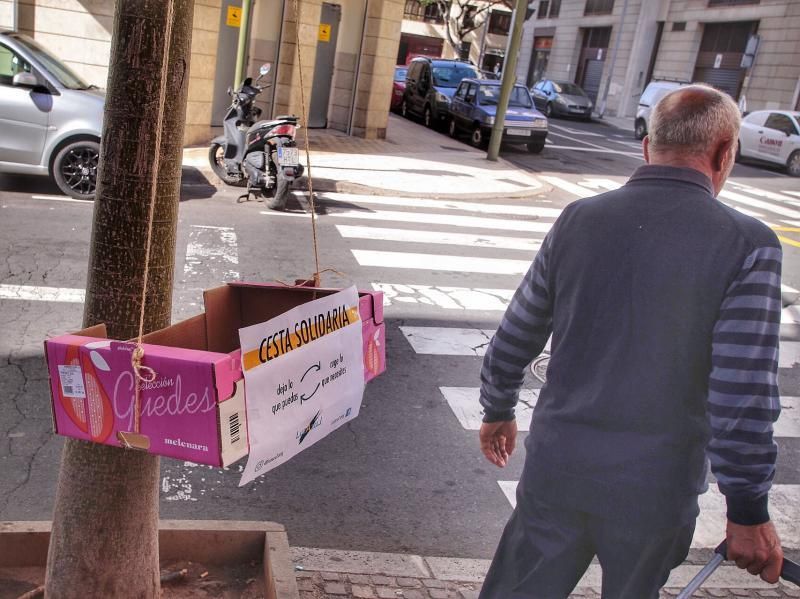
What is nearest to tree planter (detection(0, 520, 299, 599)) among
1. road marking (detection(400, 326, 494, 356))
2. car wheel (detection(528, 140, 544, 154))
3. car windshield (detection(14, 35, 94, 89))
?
road marking (detection(400, 326, 494, 356))

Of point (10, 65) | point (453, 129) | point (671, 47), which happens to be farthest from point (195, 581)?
point (671, 47)

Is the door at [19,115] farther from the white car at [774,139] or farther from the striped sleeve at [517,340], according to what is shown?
the white car at [774,139]

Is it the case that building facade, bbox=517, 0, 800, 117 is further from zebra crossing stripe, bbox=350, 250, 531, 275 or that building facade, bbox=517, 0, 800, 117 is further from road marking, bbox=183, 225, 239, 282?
road marking, bbox=183, 225, 239, 282

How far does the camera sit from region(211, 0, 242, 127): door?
1642 cm

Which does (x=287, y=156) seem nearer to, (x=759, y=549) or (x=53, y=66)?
(x=53, y=66)

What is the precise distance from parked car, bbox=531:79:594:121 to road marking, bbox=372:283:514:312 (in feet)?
94.6

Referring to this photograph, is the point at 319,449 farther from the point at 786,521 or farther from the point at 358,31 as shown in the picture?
the point at 358,31

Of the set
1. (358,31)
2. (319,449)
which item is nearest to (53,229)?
(319,449)

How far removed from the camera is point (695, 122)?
2264 millimetres

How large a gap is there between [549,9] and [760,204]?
4070 cm

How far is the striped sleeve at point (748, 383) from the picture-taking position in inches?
82.9

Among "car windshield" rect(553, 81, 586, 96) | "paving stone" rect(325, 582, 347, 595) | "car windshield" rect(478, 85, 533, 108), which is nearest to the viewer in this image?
"paving stone" rect(325, 582, 347, 595)

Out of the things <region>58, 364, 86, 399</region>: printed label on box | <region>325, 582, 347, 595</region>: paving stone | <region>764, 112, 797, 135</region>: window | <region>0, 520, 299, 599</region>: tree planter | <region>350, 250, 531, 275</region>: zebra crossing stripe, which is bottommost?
<region>325, 582, 347, 595</region>: paving stone

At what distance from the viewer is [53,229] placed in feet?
27.4
